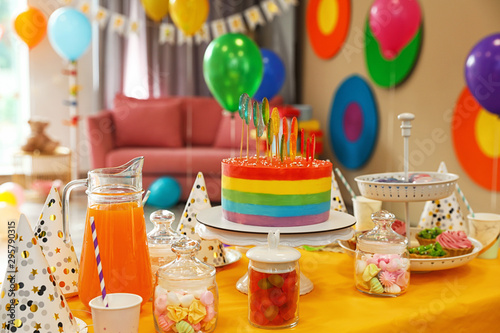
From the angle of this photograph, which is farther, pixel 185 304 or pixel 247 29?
pixel 247 29

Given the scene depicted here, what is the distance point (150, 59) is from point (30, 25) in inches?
48.9

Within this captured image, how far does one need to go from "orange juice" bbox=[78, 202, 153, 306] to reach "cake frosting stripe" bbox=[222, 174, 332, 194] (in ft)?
0.82

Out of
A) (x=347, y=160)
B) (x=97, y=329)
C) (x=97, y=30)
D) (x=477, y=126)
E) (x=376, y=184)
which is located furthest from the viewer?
(x=97, y=30)

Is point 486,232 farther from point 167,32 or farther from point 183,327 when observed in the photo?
point 167,32

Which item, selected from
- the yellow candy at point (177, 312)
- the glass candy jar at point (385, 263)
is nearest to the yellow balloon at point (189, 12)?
the glass candy jar at point (385, 263)

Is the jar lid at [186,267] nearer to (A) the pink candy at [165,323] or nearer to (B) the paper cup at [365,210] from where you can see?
(A) the pink candy at [165,323]

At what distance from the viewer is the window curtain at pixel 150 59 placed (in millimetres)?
5805

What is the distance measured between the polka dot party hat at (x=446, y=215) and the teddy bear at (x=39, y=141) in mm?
4264

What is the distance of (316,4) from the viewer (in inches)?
203

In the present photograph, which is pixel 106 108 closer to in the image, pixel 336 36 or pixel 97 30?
pixel 97 30

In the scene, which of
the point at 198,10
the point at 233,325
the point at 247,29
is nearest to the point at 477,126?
the point at 198,10

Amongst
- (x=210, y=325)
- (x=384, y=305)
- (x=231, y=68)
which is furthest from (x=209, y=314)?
(x=231, y=68)

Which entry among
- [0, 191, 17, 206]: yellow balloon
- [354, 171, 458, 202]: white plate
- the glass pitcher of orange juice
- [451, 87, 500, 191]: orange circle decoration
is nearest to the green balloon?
[451, 87, 500, 191]: orange circle decoration

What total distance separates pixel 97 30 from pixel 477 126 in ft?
13.4
